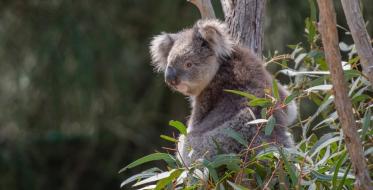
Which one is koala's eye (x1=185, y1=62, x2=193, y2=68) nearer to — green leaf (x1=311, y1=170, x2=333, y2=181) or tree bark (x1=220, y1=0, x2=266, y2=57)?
tree bark (x1=220, y1=0, x2=266, y2=57)

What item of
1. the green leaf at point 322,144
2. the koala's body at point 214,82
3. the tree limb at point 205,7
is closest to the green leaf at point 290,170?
the green leaf at point 322,144

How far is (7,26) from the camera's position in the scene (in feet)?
24.2

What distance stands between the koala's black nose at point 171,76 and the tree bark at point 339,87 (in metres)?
1.37

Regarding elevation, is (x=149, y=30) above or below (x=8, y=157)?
above

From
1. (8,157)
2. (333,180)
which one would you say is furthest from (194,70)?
(8,157)

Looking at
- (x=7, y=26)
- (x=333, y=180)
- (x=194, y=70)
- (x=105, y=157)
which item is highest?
(x=7, y=26)

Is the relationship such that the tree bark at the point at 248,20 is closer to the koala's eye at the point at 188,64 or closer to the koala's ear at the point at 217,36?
the koala's ear at the point at 217,36

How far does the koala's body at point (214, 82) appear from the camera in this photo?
263 centimetres

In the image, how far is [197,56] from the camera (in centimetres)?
311

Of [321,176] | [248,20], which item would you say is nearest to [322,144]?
[321,176]

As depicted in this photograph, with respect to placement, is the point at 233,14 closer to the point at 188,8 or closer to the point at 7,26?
the point at 188,8

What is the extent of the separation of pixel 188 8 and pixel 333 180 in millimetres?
5061

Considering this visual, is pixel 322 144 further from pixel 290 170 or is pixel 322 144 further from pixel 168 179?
pixel 168 179

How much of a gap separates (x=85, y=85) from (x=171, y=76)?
4.01 metres
